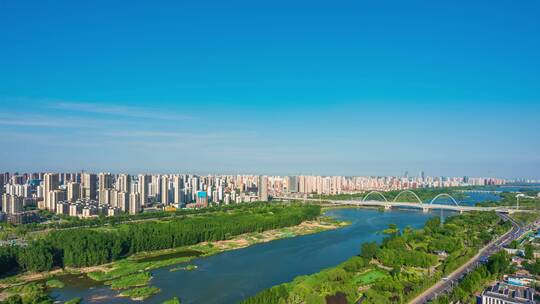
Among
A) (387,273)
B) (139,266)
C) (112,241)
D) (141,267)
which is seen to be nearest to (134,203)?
(112,241)

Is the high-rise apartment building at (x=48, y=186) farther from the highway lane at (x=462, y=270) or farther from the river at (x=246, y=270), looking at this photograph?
the highway lane at (x=462, y=270)

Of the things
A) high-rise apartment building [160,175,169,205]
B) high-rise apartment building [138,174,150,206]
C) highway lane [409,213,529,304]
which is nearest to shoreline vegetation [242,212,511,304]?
highway lane [409,213,529,304]

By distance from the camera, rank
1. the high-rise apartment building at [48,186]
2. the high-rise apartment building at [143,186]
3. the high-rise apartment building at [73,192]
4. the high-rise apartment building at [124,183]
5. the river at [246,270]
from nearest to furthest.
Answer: the river at [246,270], the high-rise apartment building at [48,186], the high-rise apartment building at [73,192], the high-rise apartment building at [143,186], the high-rise apartment building at [124,183]

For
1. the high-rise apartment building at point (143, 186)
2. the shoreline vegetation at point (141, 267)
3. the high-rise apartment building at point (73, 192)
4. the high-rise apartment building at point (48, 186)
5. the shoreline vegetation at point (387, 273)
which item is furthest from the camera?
the high-rise apartment building at point (143, 186)

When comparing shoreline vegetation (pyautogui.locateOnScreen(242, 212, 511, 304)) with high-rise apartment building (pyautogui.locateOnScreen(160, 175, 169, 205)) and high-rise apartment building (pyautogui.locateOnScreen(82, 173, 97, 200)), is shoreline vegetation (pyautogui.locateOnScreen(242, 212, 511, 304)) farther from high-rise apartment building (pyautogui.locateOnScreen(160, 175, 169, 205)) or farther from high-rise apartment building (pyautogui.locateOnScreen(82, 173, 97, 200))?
high-rise apartment building (pyautogui.locateOnScreen(82, 173, 97, 200))

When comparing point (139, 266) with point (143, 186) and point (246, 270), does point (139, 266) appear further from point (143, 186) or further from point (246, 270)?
point (143, 186)

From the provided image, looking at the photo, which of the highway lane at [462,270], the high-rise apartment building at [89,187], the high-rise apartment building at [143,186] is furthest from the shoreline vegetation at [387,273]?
the high-rise apartment building at [89,187]
